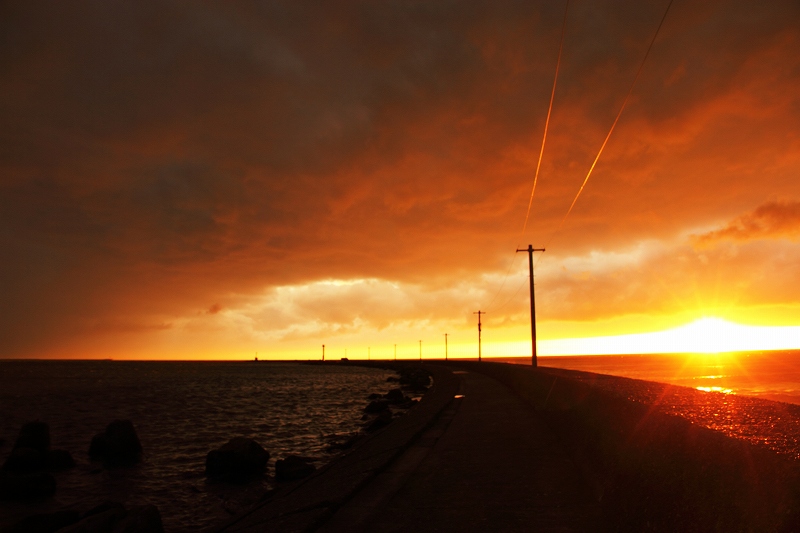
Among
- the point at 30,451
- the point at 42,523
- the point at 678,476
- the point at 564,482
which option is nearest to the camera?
the point at 678,476

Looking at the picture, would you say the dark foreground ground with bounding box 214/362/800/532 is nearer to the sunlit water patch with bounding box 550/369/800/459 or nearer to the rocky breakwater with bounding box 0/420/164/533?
the sunlit water patch with bounding box 550/369/800/459

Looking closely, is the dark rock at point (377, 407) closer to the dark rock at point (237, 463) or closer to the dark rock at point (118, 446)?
the dark rock at point (118, 446)

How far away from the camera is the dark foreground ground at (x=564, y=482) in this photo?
4.11 metres

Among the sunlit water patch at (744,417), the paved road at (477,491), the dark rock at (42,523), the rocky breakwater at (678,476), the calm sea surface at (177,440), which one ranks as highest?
the sunlit water patch at (744,417)

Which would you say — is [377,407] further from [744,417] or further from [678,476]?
[678,476]

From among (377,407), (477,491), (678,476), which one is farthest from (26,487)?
(377,407)

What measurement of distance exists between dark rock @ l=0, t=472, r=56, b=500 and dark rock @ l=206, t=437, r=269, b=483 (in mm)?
4346

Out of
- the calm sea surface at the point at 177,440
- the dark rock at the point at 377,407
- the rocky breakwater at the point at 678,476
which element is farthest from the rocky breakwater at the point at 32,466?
the dark rock at the point at 377,407

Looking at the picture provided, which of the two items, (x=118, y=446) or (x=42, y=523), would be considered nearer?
(x=42, y=523)

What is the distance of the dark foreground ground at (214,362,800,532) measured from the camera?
411 cm

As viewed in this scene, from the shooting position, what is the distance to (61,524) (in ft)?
34.5

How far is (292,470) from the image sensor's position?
49.3ft

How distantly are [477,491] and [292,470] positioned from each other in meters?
8.62

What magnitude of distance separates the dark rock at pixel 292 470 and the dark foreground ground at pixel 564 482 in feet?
7.80
